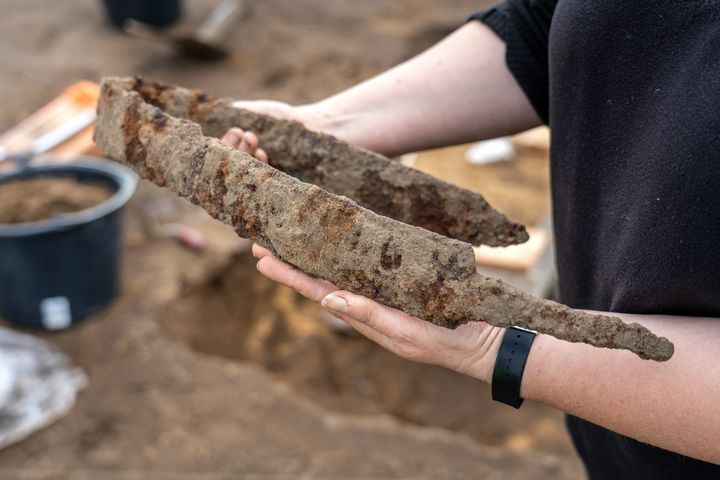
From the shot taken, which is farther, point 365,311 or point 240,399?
point 240,399

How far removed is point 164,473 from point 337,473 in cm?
75

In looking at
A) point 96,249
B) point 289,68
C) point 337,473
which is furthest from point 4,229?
point 289,68

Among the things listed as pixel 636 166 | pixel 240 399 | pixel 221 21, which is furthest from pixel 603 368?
pixel 221 21

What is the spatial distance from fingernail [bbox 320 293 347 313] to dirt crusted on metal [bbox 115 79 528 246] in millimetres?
673

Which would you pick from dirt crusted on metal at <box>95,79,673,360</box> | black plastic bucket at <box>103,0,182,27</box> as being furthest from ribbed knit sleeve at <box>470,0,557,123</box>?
black plastic bucket at <box>103,0,182,27</box>

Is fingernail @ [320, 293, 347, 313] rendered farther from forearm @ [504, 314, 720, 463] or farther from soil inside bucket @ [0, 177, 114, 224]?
soil inside bucket @ [0, 177, 114, 224]

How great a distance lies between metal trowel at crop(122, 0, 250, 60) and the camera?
8.13m

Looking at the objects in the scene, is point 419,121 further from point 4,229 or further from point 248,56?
point 248,56

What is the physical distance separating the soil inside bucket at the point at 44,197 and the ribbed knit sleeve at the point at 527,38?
312 cm

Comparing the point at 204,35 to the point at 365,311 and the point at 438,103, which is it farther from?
the point at 365,311

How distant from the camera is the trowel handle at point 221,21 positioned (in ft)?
27.7

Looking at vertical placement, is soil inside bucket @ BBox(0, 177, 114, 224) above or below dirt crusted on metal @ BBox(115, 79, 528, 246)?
below

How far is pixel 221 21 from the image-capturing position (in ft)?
29.0

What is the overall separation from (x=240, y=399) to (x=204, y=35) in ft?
18.7
